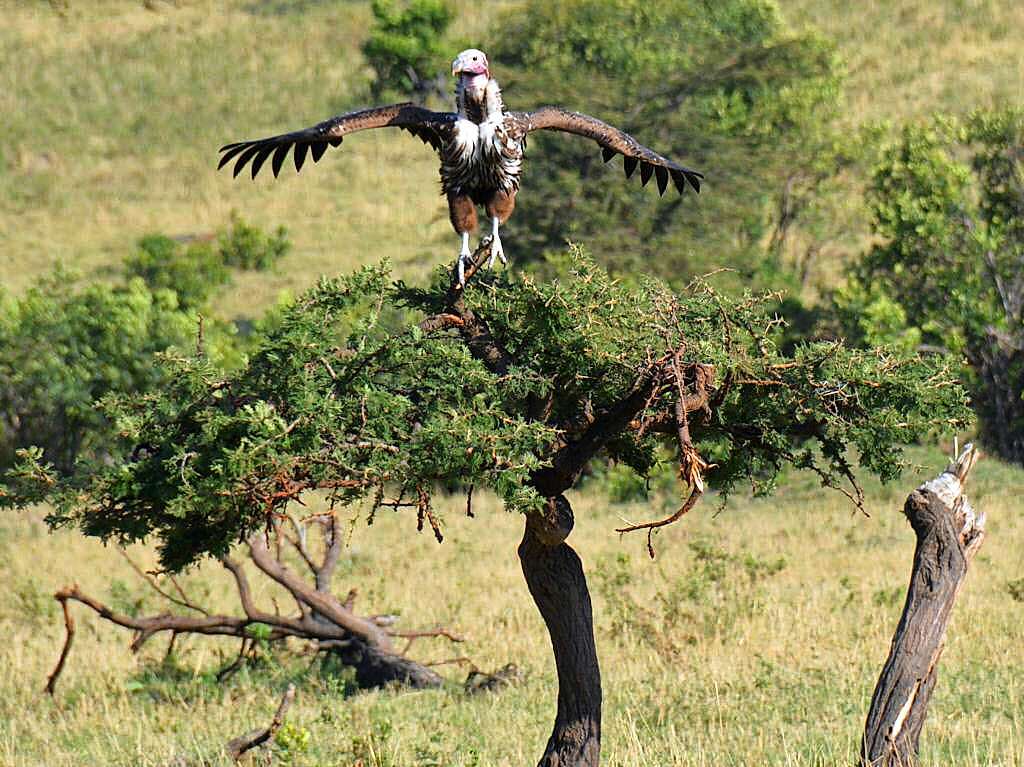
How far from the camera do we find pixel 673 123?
117ft

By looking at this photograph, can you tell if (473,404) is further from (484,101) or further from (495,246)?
(484,101)

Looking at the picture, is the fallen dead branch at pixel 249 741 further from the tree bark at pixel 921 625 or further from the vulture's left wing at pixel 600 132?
the vulture's left wing at pixel 600 132

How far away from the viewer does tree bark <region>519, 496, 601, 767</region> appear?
8906 mm

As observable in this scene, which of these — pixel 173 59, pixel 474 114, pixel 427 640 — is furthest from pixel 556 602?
pixel 173 59

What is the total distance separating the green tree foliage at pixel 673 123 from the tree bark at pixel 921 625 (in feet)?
68.2

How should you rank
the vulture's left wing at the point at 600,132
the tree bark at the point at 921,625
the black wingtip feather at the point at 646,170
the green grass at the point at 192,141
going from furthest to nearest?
the green grass at the point at 192,141 < the tree bark at the point at 921,625 < the black wingtip feather at the point at 646,170 < the vulture's left wing at the point at 600,132

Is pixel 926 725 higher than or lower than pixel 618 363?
lower

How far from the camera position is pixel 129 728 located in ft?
41.7

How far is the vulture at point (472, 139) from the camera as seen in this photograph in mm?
7742

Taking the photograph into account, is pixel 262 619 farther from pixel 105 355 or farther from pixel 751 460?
pixel 105 355

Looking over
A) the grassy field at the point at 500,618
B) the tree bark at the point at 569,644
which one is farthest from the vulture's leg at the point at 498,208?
the grassy field at the point at 500,618

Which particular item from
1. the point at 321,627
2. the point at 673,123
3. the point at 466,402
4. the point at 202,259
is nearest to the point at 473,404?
the point at 466,402

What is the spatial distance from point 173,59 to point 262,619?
5800cm

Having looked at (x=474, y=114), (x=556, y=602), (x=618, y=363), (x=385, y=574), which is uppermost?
(x=474, y=114)
